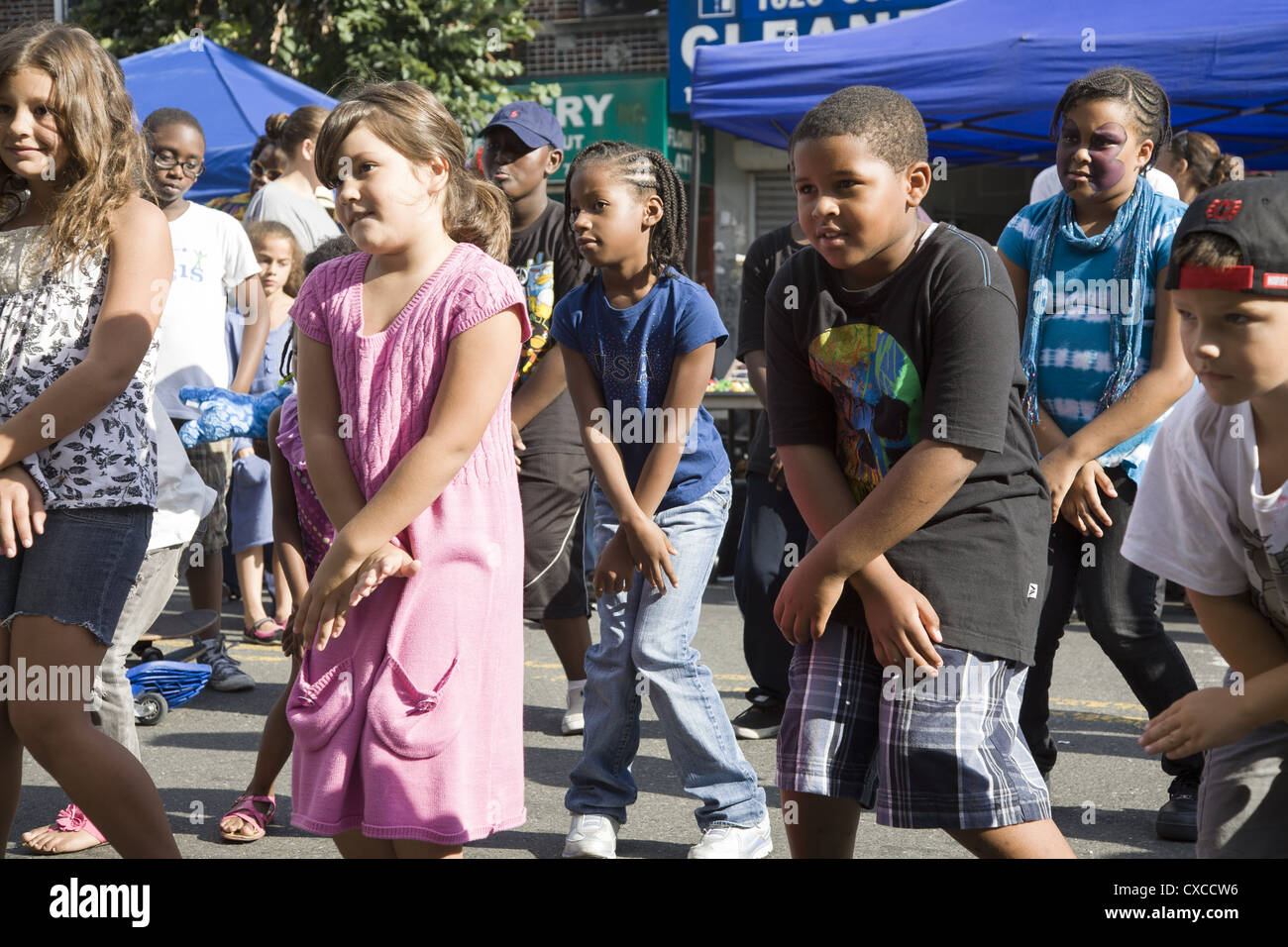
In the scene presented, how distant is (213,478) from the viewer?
6.06 metres

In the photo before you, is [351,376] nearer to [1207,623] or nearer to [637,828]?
[1207,623]

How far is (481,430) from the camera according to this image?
2.60m

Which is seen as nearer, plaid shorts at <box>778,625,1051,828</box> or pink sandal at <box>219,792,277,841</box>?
plaid shorts at <box>778,625,1051,828</box>

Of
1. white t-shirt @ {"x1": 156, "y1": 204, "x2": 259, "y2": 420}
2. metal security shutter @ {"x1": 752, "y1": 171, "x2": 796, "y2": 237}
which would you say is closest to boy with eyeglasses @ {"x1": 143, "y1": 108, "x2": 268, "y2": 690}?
white t-shirt @ {"x1": 156, "y1": 204, "x2": 259, "y2": 420}

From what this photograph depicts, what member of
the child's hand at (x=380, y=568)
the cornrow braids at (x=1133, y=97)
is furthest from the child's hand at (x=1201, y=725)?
the cornrow braids at (x=1133, y=97)

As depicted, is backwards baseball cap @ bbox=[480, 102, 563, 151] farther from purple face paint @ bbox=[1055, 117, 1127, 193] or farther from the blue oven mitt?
purple face paint @ bbox=[1055, 117, 1127, 193]

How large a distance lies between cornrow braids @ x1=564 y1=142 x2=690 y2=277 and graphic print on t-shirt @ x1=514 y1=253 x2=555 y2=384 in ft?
2.83

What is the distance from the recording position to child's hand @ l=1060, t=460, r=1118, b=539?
12.2ft

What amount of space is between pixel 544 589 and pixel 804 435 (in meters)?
2.14

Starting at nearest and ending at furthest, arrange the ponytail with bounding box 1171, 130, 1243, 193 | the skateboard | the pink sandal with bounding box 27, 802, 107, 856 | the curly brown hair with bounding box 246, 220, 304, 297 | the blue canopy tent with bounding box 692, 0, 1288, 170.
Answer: the pink sandal with bounding box 27, 802, 107, 856 → the skateboard → the curly brown hair with bounding box 246, 220, 304, 297 → the ponytail with bounding box 1171, 130, 1243, 193 → the blue canopy tent with bounding box 692, 0, 1288, 170

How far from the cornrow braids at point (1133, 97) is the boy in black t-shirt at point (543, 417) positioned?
5.47 feet

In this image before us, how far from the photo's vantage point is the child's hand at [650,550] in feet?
11.5

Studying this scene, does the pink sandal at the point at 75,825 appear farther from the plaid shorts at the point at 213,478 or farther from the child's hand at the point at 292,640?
the plaid shorts at the point at 213,478

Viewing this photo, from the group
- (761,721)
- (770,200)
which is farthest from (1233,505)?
(770,200)
